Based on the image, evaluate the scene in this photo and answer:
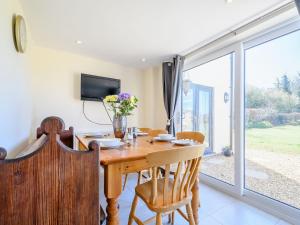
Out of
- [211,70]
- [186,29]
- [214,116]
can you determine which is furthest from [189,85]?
[186,29]

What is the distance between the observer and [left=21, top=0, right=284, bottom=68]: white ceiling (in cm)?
180

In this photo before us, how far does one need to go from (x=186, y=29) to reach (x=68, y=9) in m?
1.50

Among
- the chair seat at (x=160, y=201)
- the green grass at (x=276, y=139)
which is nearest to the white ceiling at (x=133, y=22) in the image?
the green grass at (x=276, y=139)

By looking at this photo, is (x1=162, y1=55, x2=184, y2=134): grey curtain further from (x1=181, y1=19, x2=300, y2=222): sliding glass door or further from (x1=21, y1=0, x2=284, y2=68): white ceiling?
(x1=181, y1=19, x2=300, y2=222): sliding glass door

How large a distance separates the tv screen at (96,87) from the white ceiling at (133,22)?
2.03 ft

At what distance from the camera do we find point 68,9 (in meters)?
1.89

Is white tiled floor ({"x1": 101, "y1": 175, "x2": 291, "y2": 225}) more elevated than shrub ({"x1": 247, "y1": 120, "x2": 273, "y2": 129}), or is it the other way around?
shrub ({"x1": 247, "y1": 120, "x2": 273, "y2": 129})

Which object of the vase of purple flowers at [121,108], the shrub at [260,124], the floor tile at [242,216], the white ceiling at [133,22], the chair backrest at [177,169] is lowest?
the floor tile at [242,216]

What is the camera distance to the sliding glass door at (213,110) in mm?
2648

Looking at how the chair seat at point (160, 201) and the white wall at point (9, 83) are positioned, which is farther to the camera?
the white wall at point (9, 83)

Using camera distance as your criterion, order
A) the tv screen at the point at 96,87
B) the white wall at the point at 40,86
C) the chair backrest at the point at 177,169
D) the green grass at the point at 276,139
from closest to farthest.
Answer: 1. the chair backrest at the point at 177,169
2. the white wall at the point at 40,86
3. the green grass at the point at 276,139
4. the tv screen at the point at 96,87

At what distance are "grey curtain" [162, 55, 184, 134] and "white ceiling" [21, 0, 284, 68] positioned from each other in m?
0.29

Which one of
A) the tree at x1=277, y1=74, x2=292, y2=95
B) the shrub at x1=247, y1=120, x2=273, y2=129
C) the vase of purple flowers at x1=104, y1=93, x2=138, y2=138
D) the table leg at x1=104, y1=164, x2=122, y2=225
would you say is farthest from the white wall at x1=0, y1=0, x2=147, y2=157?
the tree at x1=277, y1=74, x2=292, y2=95

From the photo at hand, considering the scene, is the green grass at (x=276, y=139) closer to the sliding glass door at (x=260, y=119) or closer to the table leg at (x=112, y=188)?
the sliding glass door at (x=260, y=119)
